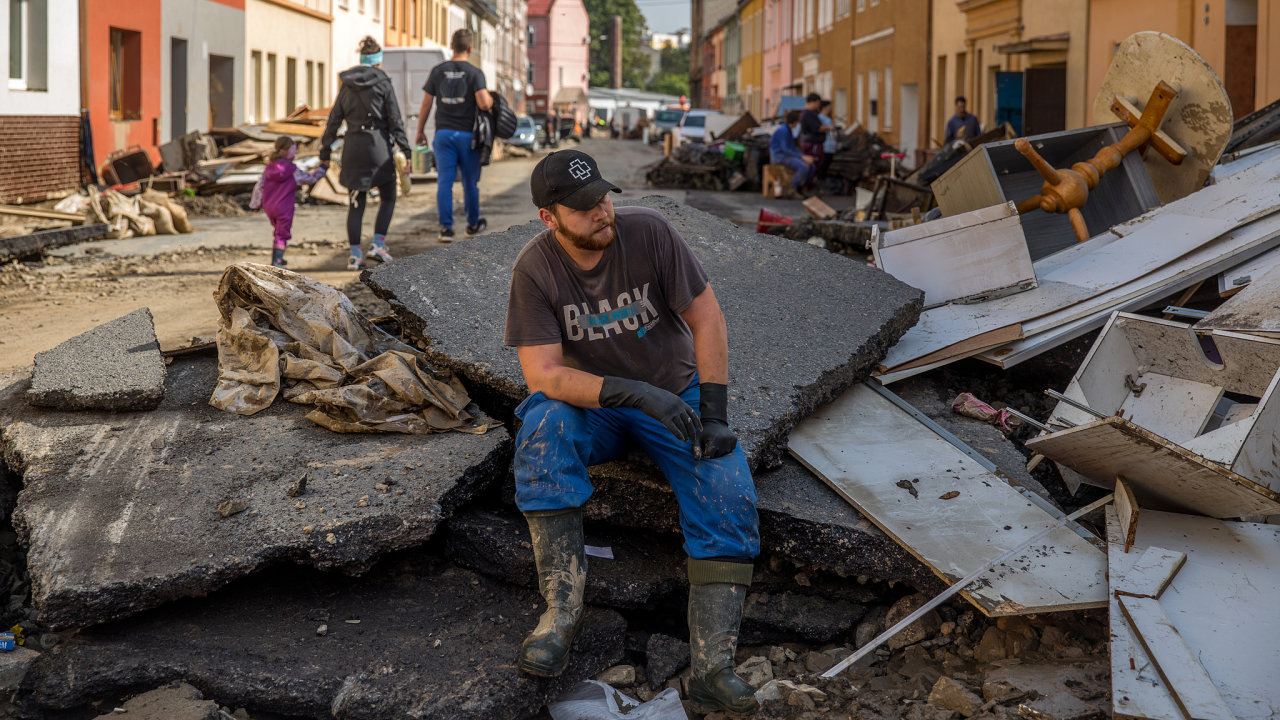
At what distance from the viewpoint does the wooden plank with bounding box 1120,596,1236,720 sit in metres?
2.63

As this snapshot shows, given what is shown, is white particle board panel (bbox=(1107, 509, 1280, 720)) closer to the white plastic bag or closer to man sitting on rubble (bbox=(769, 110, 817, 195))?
the white plastic bag

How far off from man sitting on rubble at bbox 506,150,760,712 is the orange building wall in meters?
14.9

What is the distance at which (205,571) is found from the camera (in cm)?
314

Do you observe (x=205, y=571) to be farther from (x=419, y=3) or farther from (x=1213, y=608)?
(x=419, y=3)

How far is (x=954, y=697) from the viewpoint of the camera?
302cm

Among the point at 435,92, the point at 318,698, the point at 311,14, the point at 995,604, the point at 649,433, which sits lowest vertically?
the point at 318,698

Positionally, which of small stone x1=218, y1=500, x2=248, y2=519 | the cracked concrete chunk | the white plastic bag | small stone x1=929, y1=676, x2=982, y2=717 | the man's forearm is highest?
the man's forearm

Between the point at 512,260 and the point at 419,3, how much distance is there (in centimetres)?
3906

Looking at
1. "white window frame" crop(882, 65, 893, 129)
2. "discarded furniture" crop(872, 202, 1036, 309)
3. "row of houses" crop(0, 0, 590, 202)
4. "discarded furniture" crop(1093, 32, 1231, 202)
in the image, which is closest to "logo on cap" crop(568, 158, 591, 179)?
"discarded furniture" crop(872, 202, 1036, 309)

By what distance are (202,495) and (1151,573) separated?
118 inches

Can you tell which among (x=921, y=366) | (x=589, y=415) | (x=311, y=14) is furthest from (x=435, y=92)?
(x=311, y=14)

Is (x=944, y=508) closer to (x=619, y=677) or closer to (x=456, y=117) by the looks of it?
(x=619, y=677)

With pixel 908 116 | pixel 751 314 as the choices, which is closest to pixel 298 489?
pixel 751 314

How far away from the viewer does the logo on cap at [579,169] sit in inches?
124
